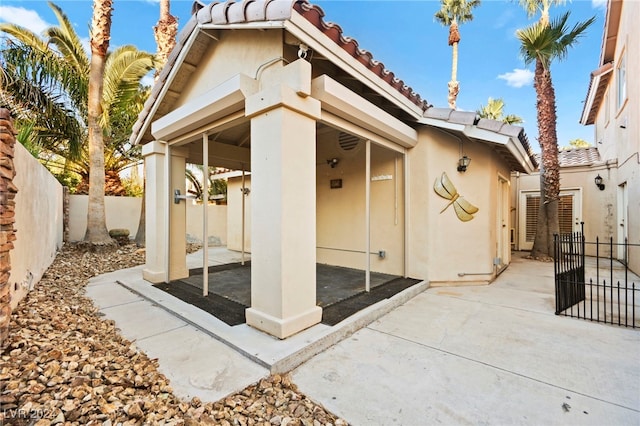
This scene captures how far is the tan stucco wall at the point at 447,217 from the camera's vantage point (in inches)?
225

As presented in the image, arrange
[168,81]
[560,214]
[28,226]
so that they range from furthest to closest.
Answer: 1. [560,214]
2. [168,81]
3. [28,226]

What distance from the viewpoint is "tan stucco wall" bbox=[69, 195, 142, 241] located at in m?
10.1

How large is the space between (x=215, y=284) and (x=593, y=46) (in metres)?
16.1

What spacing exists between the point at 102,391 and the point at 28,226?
12.2 feet

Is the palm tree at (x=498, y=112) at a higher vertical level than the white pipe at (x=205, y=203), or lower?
higher

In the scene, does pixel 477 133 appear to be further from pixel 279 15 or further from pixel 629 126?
pixel 629 126

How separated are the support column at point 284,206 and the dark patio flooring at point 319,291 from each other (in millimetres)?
570

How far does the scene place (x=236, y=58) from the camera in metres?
3.93

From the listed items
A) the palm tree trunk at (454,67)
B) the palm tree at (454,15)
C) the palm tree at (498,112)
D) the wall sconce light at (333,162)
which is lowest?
the wall sconce light at (333,162)

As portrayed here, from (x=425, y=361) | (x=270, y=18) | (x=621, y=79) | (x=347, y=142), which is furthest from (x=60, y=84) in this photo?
(x=621, y=79)

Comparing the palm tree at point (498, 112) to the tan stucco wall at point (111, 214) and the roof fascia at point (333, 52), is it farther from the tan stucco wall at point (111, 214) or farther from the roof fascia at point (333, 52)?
the tan stucco wall at point (111, 214)

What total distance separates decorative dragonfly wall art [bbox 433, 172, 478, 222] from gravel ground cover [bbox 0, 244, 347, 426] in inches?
182

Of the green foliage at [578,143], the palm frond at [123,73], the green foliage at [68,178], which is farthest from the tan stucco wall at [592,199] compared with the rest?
the green foliage at [578,143]

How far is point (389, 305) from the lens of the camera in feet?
14.1
